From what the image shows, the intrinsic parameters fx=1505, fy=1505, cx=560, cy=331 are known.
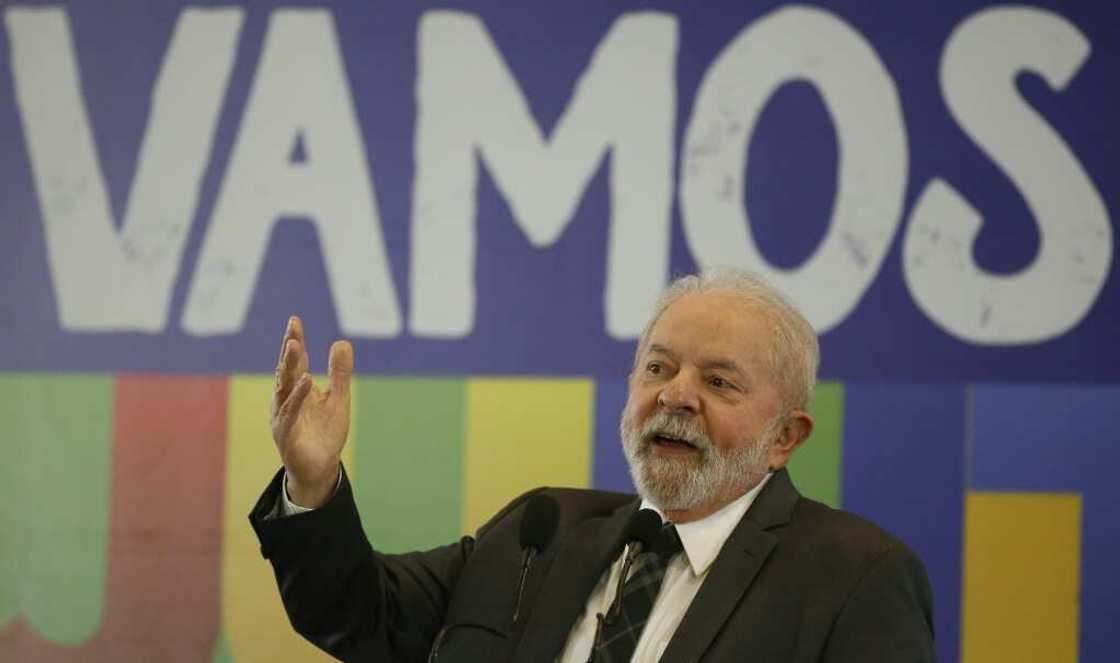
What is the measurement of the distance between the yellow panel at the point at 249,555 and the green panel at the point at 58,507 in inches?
11.5

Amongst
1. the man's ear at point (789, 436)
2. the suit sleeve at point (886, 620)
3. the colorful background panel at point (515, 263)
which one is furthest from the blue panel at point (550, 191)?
→ the suit sleeve at point (886, 620)

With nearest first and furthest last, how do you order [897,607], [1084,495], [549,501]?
[897,607] < [549,501] < [1084,495]

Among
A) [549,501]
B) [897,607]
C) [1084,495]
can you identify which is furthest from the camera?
[1084,495]

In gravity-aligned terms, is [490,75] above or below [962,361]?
above

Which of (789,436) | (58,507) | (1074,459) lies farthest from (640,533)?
(58,507)

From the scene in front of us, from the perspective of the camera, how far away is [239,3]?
11.5 feet

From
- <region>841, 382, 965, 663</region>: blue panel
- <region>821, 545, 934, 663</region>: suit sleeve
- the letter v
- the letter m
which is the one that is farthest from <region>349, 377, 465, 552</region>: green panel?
<region>821, 545, 934, 663</region>: suit sleeve

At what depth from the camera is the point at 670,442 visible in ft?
8.11

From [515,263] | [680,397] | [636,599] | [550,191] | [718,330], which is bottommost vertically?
[636,599]

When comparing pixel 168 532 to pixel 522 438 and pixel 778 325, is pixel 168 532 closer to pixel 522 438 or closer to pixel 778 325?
pixel 522 438

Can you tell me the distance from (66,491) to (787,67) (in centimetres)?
191

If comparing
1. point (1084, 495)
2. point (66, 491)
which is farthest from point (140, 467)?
point (1084, 495)

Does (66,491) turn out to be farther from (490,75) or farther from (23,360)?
(490,75)

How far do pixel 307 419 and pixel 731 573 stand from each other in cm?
70
